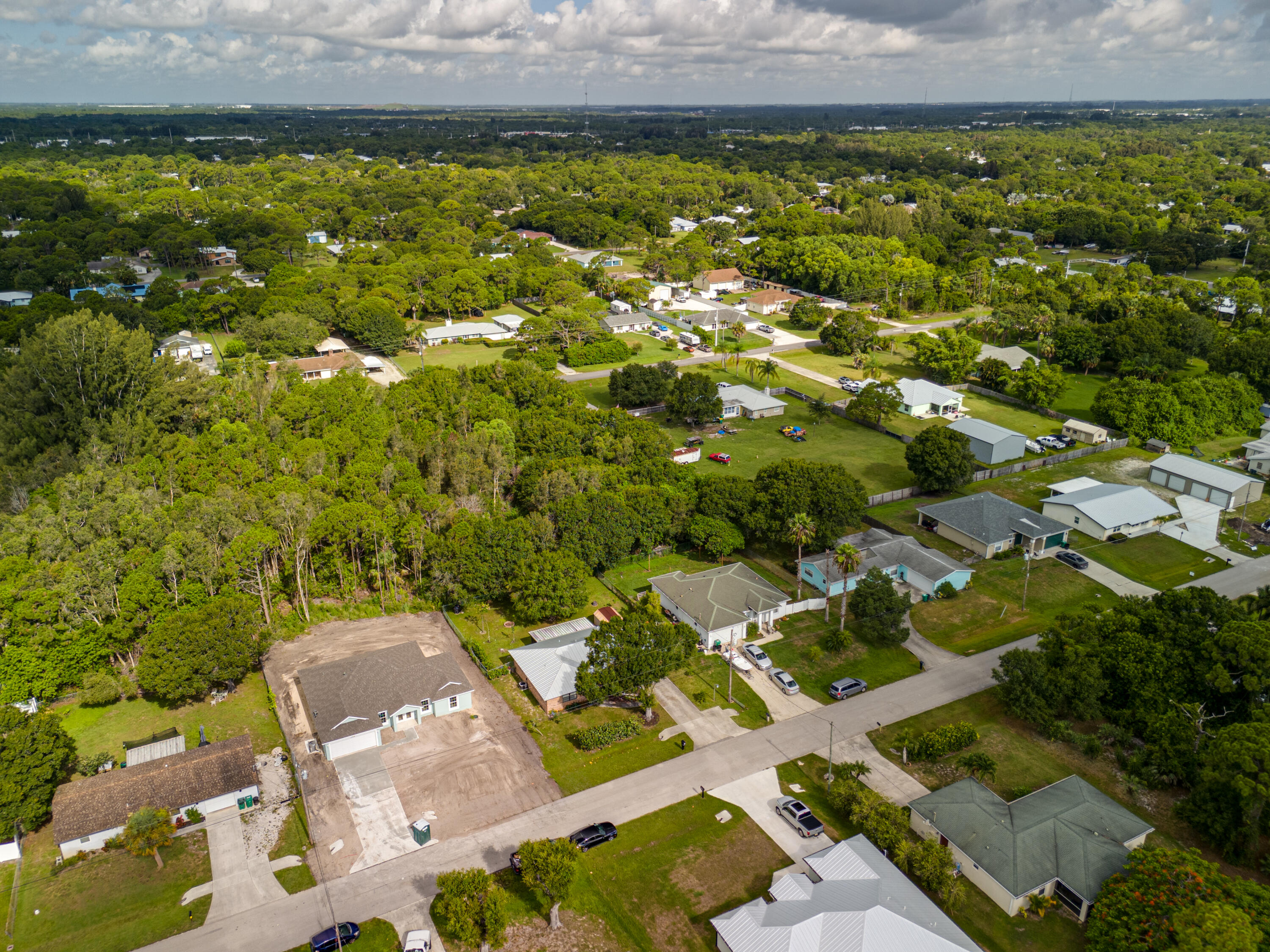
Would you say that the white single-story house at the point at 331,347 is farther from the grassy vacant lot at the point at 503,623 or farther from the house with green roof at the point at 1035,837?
the house with green roof at the point at 1035,837

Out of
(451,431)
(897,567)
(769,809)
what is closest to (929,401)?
(897,567)

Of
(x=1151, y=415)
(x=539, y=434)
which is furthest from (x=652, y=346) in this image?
(x=1151, y=415)

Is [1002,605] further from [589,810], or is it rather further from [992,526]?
[589,810]

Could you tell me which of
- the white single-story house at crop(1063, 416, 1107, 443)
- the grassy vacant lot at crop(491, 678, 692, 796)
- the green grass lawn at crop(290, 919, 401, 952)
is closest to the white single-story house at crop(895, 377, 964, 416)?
the white single-story house at crop(1063, 416, 1107, 443)

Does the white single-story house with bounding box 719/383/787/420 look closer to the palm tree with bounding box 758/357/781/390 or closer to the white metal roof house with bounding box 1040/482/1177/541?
the palm tree with bounding box 758/357/781/390

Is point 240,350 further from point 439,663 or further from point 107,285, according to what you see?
point 439,663

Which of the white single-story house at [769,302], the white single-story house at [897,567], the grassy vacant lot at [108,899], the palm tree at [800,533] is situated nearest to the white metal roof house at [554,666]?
the palm tree at [800,533]

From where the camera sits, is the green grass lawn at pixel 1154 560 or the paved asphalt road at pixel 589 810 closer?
the paved asphalt road at pixel 589 810
